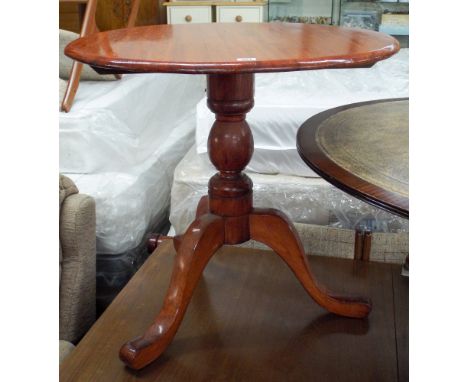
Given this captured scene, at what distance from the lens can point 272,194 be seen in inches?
53.6

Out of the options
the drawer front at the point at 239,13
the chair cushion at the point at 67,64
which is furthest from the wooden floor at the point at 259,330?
the drawer front at the point at 239,13

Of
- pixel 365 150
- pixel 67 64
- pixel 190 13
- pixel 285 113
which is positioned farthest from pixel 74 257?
pixel 190 13

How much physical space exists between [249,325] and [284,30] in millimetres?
519

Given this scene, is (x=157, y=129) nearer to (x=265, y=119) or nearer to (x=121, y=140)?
(x=121, y=140)

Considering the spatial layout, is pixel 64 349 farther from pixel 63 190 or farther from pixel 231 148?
pixel 231 148

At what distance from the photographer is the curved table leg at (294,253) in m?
0.97

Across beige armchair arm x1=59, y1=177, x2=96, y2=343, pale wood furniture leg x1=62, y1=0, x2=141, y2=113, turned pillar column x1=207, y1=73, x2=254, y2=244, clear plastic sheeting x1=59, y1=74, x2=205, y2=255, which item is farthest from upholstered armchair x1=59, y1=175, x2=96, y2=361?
pale wood furniture leg x1=62, y1=0, x2=141, y2=113

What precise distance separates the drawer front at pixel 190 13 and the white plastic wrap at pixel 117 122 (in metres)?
0.54

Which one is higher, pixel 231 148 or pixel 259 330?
pixel 231 148

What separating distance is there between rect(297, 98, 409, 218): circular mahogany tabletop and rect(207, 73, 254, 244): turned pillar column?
0.11 meters

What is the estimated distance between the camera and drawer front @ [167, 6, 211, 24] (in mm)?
2729

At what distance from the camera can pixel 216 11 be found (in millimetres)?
2727

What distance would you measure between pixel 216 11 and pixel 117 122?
1.24 m

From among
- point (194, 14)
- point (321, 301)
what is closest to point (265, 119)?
point (321, 301)
